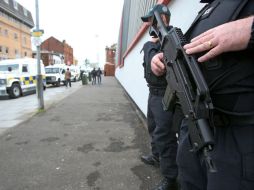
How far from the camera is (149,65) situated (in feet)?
8.84

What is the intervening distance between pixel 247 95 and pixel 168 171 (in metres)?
1.80

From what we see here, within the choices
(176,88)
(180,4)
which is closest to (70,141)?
(180,4)

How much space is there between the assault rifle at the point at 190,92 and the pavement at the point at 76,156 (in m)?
2.00

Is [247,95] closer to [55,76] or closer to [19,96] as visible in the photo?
[19,96]

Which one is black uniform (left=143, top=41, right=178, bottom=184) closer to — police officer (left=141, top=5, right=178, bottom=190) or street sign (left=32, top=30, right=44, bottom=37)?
police officer (left=141, top=5, right=178, bottom=190)

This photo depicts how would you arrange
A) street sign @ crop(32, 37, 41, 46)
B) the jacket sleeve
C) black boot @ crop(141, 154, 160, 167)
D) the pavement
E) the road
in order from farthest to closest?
street sign @ crop(32, 37, 41, 46)
the road
black boot @ crop(141, 154, 160, 167)
the pavement
the jacket sleeve

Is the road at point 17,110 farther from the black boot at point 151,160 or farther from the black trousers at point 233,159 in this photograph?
the black trousers at point 233,159

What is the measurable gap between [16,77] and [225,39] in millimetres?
14974

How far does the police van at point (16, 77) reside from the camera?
532 inches

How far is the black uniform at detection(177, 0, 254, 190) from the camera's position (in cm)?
109

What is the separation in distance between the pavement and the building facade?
4192 cm

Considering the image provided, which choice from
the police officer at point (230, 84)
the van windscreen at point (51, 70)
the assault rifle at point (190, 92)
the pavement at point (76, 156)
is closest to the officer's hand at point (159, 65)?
the assault rifle at point (190, 92)

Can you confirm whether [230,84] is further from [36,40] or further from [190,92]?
[36,40]

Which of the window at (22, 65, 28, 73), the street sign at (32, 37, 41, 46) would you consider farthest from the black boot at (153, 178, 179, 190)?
the window at (22, 65, 28, 73)
